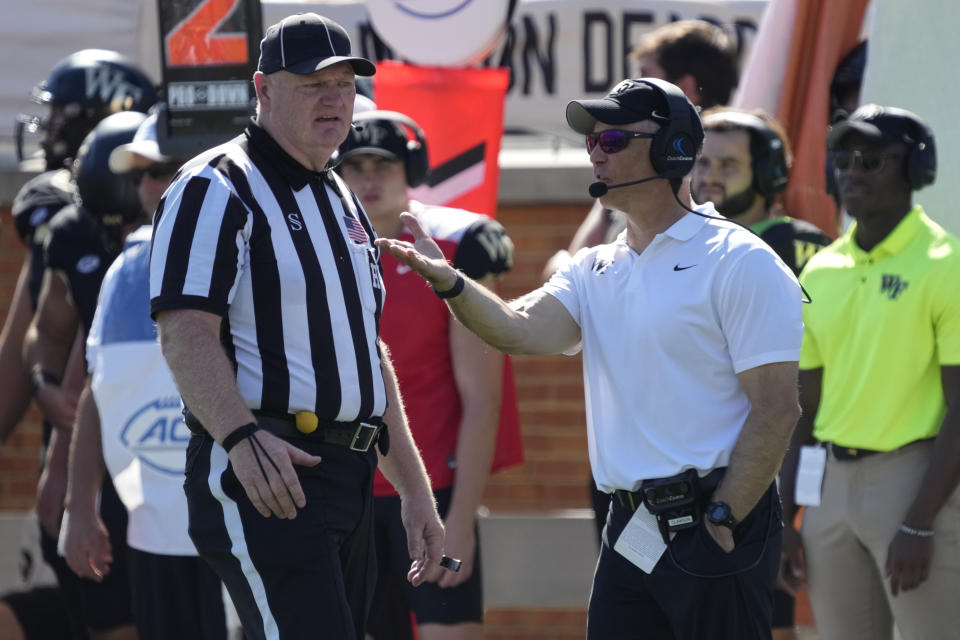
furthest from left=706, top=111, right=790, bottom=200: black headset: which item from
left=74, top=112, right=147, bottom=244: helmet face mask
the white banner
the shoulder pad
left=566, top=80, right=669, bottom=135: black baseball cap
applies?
the shoulder pad

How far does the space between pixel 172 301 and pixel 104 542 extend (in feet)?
6.30

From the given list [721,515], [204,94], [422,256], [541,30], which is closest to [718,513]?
[721,515]

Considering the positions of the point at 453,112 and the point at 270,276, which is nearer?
the point at 270,276

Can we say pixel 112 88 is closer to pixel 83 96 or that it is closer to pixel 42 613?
pixel 83 96

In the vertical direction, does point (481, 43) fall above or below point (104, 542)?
above

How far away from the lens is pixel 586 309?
3939 millimetres

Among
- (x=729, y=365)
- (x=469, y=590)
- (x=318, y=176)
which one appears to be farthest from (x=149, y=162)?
(x=729, y=365)

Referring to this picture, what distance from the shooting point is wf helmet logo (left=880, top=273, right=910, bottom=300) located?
4.62 metres

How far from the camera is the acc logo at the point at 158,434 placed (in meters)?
4.60

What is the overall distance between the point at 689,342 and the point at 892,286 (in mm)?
A: 1258

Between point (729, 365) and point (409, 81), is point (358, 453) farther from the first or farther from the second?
point (409, 81)

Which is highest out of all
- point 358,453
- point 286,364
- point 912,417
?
point 286,364

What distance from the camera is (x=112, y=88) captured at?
6336mm

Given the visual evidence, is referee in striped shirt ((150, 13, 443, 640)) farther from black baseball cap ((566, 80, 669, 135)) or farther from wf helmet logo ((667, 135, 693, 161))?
wf helmet logo ((667, 135, 693, 161))
